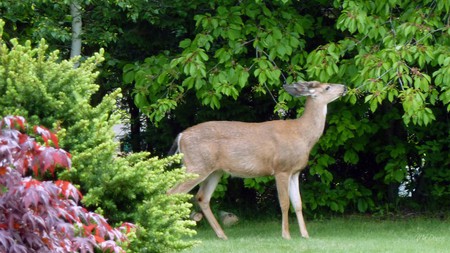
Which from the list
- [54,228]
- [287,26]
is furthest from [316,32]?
[54,228]

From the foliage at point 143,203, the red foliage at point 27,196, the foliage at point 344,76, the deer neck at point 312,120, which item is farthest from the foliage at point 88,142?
the deer neck at point 312,120

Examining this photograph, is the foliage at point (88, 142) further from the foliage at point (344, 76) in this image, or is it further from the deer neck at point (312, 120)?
the deer neck at point (312, 120)

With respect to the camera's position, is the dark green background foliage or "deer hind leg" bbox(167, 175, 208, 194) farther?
"deer hind leg" bbox(167, 175, 208, 194)

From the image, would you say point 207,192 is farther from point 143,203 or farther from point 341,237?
point 143,203

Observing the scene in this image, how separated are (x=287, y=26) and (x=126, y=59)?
10.3 ft

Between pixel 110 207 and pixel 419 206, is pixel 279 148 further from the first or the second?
pixel 110 207

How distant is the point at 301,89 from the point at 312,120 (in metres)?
0.45

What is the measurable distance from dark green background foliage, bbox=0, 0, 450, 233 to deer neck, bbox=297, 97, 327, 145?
0.36 metres

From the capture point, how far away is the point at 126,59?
14.7 m

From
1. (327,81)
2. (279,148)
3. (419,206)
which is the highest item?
(327,81)

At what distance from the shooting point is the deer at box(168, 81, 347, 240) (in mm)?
11945

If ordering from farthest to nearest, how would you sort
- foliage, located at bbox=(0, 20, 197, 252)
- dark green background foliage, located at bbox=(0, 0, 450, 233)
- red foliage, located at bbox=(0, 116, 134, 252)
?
dark green background foliage, located at bbox=(0, 0, 450, 233) < foliage, located at bbox=(0, 20, 197, 252) < red foliage, located at bbox=(0, 116, 134, 252)

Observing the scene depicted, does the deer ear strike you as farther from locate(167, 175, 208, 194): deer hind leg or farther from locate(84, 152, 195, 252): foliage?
locate(84, 152, 195, 252): foliage

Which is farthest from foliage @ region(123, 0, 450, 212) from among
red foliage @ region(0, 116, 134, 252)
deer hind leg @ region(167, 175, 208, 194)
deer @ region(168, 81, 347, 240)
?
red foliage @ region(0, 116, 134, 252)
